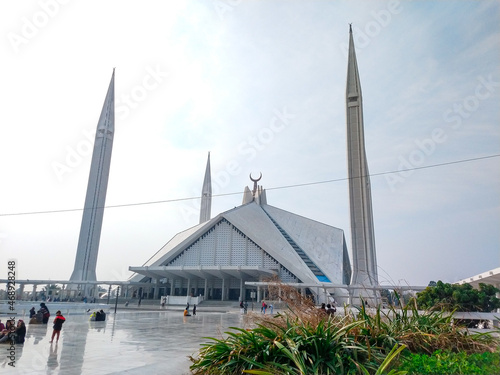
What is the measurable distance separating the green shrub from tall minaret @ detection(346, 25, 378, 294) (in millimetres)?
21511

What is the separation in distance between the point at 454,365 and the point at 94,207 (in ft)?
126

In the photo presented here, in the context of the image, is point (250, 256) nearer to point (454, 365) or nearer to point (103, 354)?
point (103, 354)

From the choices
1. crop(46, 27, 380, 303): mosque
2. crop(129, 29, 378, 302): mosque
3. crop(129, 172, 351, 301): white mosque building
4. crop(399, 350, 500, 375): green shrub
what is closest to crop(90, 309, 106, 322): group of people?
crop(399, 350, 500, 375): green shrub

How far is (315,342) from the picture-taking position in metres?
4.12

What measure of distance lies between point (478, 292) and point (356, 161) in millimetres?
14852

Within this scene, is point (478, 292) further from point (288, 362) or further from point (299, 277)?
point (299, 277)

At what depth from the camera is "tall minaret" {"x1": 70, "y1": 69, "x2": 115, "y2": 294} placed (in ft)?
121

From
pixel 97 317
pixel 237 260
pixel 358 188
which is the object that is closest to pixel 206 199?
pixel 237 260


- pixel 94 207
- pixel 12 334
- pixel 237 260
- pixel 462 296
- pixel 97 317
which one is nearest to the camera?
pixel 12 334

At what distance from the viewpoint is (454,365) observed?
132 inches

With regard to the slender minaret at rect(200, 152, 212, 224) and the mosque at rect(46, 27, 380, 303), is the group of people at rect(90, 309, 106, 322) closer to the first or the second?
the mosque at rect(46, 27, 380, 303)

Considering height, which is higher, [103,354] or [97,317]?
[97,317]

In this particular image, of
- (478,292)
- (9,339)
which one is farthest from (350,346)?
(478,292)

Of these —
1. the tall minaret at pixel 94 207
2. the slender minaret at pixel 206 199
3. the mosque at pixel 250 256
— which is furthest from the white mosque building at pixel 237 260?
the slender minaret at pixel 206 199
